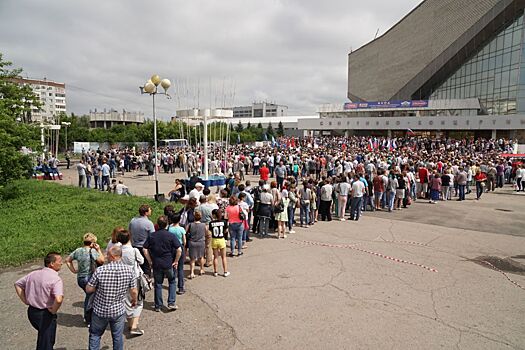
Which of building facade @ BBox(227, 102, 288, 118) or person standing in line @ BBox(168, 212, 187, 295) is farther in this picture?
building facade @ BBox(227, 102, 288, 118)

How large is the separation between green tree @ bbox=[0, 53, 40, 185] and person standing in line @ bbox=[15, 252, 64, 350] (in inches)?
473

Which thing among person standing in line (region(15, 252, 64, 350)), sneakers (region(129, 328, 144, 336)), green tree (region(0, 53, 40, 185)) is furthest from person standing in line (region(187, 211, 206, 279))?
green tree (region(0, 53, 40, 185))

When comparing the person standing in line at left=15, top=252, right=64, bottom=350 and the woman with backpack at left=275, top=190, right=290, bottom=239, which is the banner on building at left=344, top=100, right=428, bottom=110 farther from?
the person standing in line at left=15, top=252, right=64, bottom=350

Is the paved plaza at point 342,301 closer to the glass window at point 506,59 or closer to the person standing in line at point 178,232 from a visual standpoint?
the person standing in line at point 178,232

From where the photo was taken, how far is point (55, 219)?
10.8m

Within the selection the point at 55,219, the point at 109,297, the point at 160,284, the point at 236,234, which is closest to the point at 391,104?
the point at 236,234

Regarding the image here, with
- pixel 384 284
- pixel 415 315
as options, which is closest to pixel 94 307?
pixel 415 315

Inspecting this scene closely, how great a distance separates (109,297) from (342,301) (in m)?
3.72

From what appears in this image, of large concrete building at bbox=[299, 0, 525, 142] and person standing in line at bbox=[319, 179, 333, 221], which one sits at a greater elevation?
large concrete building at bbox=[299, 0, 525, 142]

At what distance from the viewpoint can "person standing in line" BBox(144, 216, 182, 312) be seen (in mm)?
5207

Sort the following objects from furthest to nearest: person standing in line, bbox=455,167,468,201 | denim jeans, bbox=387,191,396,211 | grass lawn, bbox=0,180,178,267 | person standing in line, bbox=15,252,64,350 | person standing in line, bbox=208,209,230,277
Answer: person standing in line, bbox=455,167,468,201, denim jeans, bbox=387,191,396,211, grass lawn, bbox=0,180,178,267, person standing in line, bbox=208,209,230,277, person standing in line, bbox=15,252,64,350

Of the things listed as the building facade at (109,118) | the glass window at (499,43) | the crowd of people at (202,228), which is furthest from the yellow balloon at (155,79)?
the building facade at (109,118)

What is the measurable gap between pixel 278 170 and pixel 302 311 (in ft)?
40.2

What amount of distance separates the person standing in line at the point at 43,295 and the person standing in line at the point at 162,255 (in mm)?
1513
